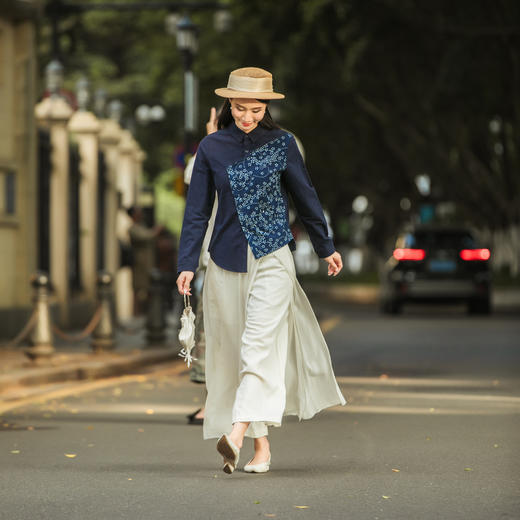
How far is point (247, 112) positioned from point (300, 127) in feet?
114

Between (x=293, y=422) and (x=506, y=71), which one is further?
(x=506, y=71)

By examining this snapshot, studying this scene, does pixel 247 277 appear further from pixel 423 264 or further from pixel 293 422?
pixel 423 264

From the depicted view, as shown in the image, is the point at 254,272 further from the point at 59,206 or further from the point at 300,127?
the point at 300,127

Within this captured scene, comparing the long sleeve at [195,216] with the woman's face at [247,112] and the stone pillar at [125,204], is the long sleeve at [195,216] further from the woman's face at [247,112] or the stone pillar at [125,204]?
the stone pillar at [125,204]

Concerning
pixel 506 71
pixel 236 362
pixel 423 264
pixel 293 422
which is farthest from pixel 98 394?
pixel 506 71

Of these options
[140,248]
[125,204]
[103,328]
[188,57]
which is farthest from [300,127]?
[103,328]

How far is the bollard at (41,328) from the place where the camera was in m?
13.0

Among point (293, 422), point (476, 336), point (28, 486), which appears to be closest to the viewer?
point (28, 486)

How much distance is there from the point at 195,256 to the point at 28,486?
53.5 inches

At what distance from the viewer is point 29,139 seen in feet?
56.4

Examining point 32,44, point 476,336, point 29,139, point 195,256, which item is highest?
point 32,44

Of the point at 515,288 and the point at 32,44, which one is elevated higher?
the point at 32,44

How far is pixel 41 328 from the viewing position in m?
13.1

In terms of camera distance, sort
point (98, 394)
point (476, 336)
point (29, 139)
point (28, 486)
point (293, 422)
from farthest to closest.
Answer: point (476, 336) → point (29, 139) → point (98, 394) → point (293, 422) → point (28, 486)
